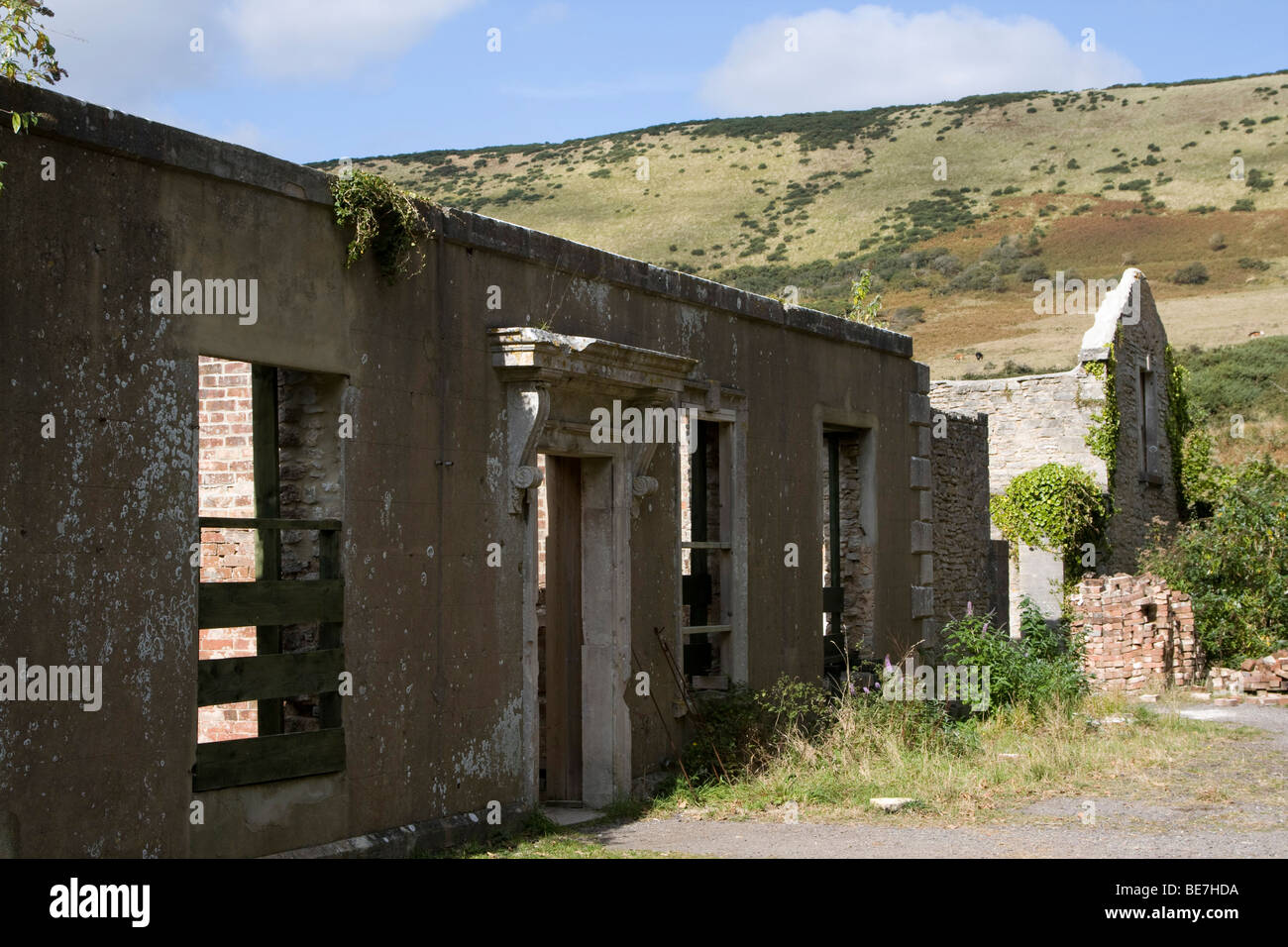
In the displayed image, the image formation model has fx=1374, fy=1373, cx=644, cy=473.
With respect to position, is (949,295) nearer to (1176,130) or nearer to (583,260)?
(1176,130)

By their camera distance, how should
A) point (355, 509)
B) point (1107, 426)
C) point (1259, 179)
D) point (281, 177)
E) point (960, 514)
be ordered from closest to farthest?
point (281, 177) < point (355, 509) < point (960, 514) < point (1107, 426) < point (1259, 179)

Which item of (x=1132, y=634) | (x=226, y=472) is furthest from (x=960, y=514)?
(x=226, y=472)

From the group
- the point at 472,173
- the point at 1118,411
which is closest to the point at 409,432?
the point at 1118,411

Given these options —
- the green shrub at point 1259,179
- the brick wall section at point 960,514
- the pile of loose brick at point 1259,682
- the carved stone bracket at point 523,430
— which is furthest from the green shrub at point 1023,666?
the green shrub at point 1259,179

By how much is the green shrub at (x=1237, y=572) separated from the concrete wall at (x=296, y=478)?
33.4 feet

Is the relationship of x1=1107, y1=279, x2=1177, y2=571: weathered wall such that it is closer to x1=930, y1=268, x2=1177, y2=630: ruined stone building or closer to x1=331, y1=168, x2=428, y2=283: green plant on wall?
x1=930, y1=268, x2=1177, y2=630: ruined stone building

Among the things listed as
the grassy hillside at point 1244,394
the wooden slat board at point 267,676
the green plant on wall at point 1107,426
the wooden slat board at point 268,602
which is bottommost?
the wooden slat board at point 267,676

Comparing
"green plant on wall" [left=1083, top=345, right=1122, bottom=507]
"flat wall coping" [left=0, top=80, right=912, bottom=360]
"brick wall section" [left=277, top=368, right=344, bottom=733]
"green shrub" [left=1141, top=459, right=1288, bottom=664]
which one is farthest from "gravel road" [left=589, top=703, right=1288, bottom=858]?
"green plant on wall" [left=1083, top=345, right=1122, bottom=507]

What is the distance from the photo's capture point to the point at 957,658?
45.5ft

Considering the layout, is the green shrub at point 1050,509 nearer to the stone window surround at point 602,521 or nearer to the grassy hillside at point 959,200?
the stone window surround at point 602,521

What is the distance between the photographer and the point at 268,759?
6617 mm

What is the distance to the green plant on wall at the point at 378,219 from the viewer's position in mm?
7148

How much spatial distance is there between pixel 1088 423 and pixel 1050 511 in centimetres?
170

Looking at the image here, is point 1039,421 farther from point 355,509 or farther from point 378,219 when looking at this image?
point 355,509
